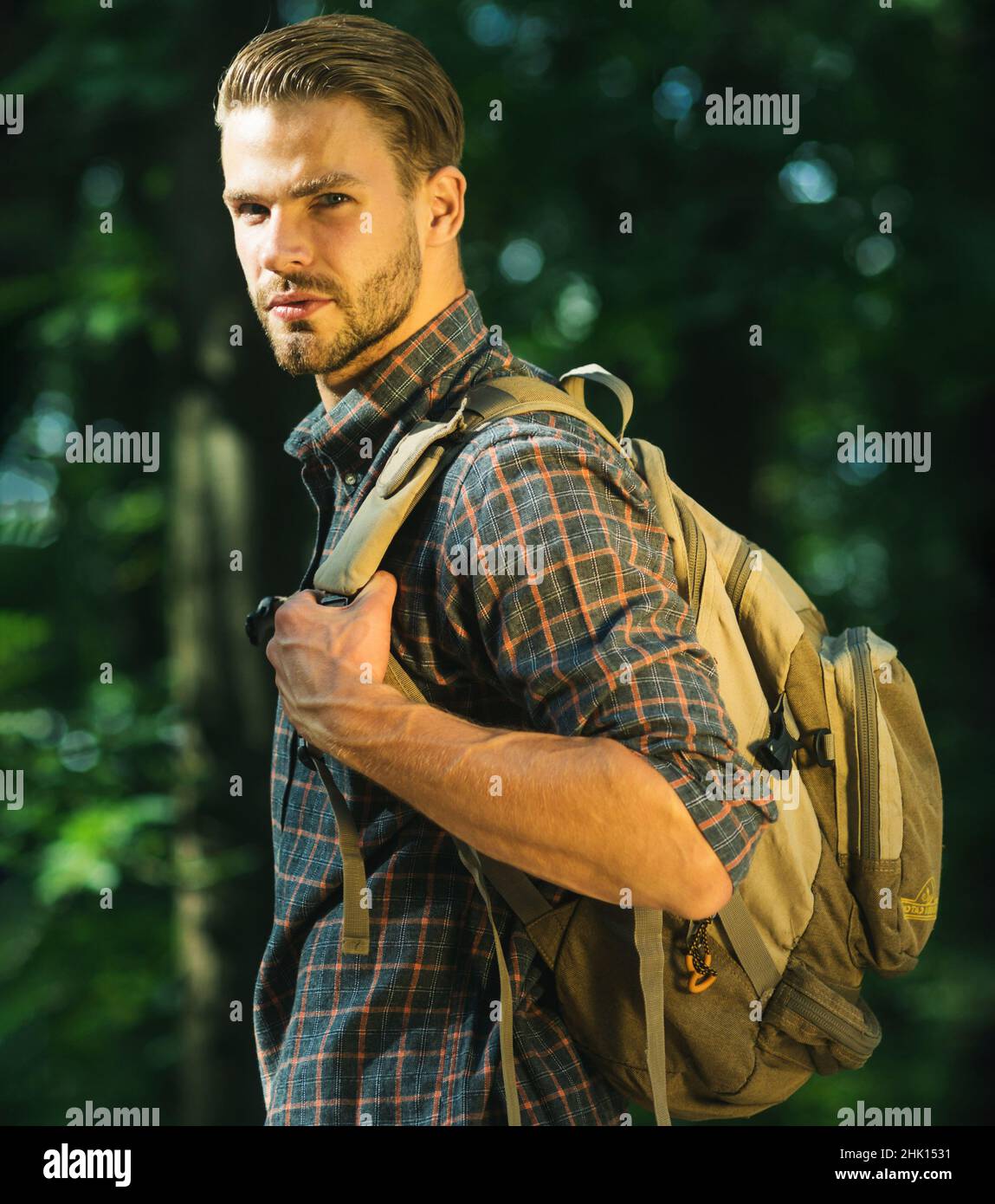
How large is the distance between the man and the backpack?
0.19ft

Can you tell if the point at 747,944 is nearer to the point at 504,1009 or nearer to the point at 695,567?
the point at 504,1009

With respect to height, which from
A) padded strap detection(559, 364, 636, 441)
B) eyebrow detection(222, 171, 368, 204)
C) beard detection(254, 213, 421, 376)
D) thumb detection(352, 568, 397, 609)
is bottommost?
thumb detection(352, 568, 397, 609)

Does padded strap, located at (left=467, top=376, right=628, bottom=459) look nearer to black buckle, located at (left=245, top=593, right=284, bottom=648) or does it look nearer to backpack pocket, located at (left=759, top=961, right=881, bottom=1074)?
black buckle, located at (left=245, top=593, right=284, bottom=648)

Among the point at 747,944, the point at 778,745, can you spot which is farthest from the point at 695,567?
the point at 747,944

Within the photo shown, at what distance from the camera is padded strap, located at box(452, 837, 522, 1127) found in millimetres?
1777

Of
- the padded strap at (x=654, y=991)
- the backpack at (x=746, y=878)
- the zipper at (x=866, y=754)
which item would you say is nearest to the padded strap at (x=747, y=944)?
the backpack at (x=746, y=878)

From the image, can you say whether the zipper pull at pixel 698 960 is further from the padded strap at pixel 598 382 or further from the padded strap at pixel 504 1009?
the padded strap at pixel 598 382

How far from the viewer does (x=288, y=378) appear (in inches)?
184

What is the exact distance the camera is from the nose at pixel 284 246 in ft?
6.53

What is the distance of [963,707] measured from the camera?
6.36 meters

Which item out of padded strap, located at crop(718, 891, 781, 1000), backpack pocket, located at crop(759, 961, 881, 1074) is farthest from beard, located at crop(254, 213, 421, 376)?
backpack pocket, located at crop(759, 961, 881, 1074)
